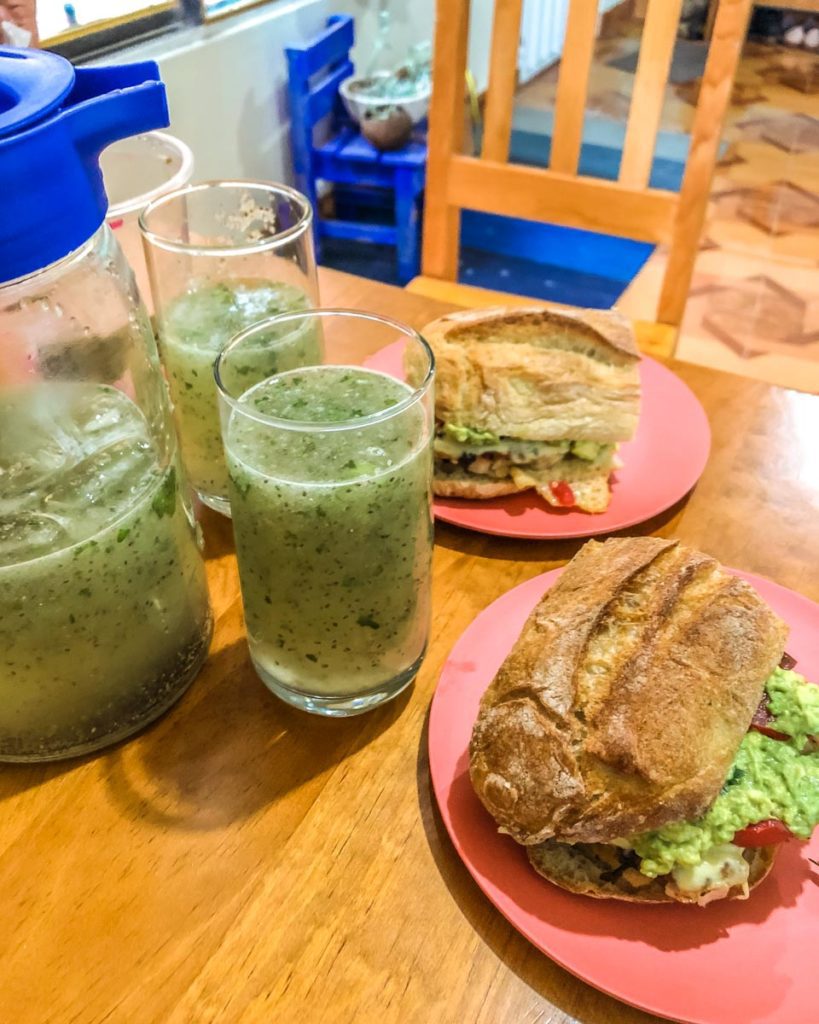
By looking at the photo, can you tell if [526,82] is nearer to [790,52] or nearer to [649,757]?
[790,52]

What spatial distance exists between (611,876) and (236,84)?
247 centimetres

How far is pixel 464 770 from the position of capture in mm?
658

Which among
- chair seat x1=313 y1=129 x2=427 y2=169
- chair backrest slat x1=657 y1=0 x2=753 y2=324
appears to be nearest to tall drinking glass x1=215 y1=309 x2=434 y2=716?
chair backrest slat x1=657 y1=0 x2=753 y2=324

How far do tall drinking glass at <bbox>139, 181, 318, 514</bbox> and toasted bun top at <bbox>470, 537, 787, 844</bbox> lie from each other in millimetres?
359

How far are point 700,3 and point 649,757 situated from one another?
5.16 metres

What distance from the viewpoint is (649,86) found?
148 cm

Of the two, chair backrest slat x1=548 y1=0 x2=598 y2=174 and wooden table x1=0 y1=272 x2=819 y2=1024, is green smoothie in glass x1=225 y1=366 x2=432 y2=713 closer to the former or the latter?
wooden table x1=0 y1=272 x2=819 y2=1024

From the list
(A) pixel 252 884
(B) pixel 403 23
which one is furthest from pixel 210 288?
(B) pixel 403 23

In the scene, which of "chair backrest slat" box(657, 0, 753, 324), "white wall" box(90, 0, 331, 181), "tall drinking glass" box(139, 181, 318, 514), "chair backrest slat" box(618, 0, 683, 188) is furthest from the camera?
"white wall" box(90, 0, 331, 181)

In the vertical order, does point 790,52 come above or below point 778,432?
below

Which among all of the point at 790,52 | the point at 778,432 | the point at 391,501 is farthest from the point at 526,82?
the point at 391,501

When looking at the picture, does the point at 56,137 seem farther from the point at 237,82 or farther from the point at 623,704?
the point at 237,82

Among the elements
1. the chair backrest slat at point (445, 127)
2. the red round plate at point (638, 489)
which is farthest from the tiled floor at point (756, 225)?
the red round plate at point (638, 489)

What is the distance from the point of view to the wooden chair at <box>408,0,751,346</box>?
4.69 ft
